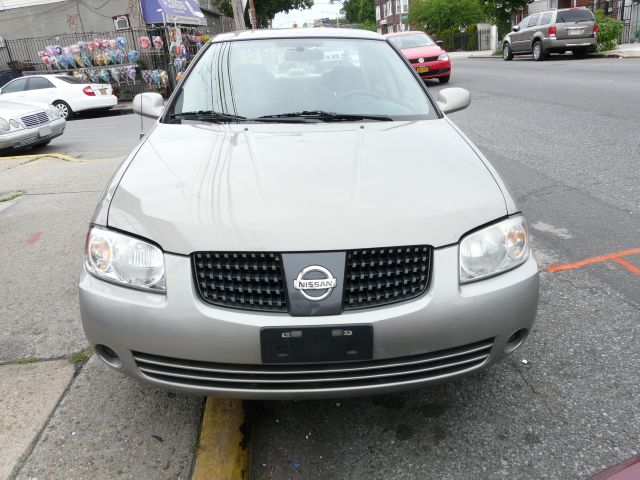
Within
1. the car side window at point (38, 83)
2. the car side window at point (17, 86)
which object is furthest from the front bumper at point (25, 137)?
the car side window at point (17, 86)

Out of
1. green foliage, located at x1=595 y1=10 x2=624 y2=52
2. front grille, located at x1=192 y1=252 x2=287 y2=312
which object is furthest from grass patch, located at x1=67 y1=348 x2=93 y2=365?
green foliage, located at x1=595 y1=10 x2=624 y2=52

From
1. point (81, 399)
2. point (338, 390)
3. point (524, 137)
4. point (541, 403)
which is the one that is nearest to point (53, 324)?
point (81, 399)

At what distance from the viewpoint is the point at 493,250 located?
2.06 m

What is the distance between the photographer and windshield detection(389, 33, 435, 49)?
1576cm

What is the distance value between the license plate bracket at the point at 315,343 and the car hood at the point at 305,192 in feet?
0.92

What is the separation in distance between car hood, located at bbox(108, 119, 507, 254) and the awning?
18107 millimetres

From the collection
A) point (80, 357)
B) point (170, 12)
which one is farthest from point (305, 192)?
point (170, 12)

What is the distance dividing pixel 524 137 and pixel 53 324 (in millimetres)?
6727

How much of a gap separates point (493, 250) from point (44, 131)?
985cm

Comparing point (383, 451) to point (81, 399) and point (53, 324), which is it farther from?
point (53, 324)

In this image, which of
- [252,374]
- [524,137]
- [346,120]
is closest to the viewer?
[252,374]

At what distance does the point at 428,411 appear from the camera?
2.38 m

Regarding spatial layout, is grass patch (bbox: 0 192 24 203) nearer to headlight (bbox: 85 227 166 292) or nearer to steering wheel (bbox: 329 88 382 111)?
steering wheel (bbox: 329 88 382 111)

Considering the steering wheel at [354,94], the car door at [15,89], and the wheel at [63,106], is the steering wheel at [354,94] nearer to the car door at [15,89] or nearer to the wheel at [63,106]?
the wheel at [63,106]
